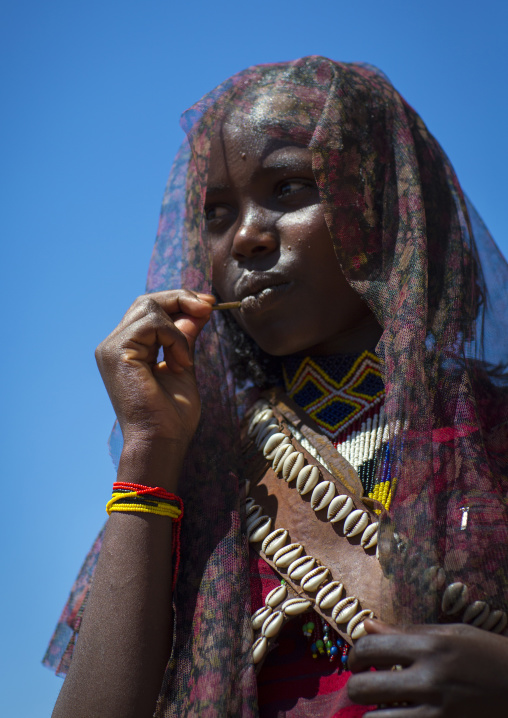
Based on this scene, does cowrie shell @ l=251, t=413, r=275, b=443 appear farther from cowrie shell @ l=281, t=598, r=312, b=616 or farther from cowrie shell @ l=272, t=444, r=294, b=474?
cowrie shell @ l=281, t=598, r=312, b=616

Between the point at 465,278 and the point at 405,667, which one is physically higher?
the point at 465,278

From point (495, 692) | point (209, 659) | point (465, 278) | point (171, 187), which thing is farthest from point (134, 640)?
point (171, 187)

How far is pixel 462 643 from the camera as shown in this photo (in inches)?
53.4

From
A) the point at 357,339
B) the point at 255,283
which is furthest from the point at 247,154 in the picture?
the point at 357,339

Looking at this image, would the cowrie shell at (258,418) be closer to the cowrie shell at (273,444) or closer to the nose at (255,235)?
the cowrie shell at (273,444)

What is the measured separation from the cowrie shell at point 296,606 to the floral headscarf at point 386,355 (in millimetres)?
88

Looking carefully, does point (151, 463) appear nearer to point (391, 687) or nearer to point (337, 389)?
point (337, 389)

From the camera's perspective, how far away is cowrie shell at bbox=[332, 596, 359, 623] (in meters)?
1.59

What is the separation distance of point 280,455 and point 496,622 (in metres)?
0.67

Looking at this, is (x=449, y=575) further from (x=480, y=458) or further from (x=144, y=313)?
(x=144, y=313)

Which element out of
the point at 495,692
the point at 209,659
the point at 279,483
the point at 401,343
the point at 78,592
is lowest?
the point at 495,692

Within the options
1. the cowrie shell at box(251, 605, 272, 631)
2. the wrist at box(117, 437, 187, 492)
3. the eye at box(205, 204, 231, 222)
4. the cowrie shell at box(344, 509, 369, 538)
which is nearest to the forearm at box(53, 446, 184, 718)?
the wrist at box(117, 437, 187, 492)

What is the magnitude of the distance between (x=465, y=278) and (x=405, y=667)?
989 mm

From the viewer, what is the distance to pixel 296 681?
5.40 ft
